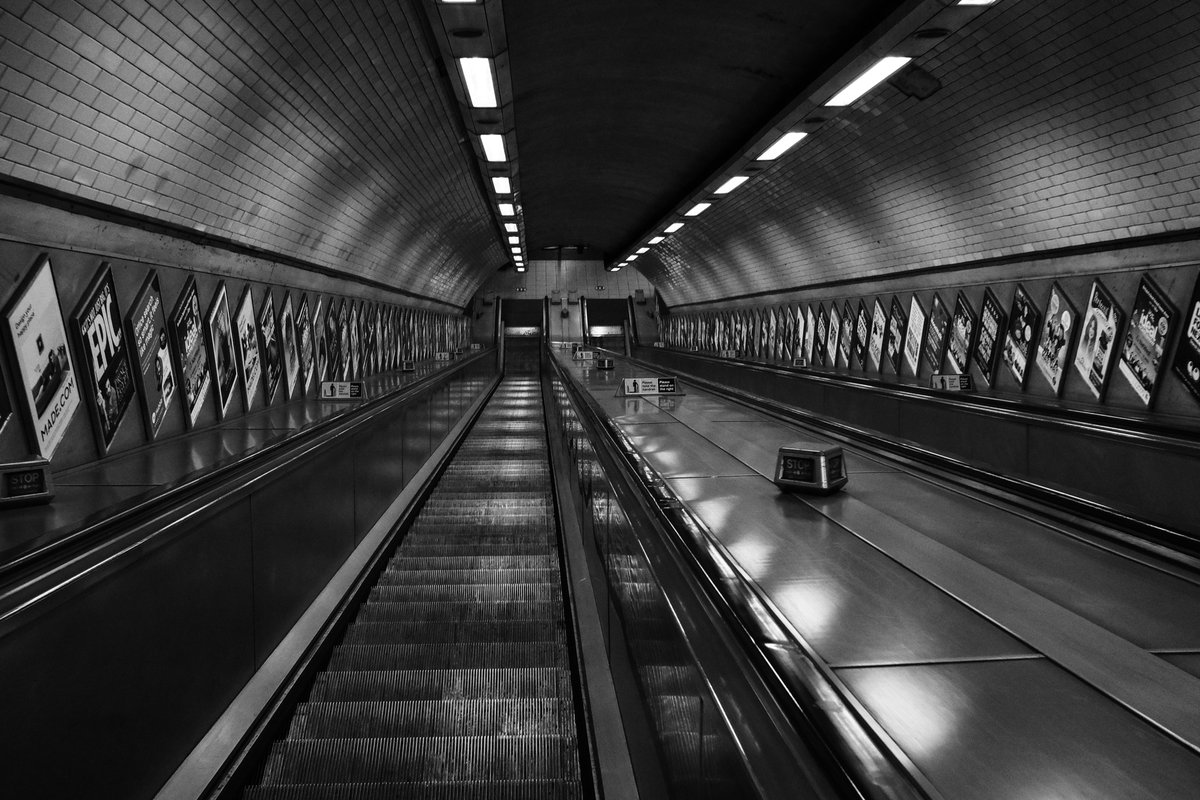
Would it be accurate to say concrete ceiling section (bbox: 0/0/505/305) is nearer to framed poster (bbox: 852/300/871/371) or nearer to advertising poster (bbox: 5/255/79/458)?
A: advertising poster (bbox: 5/255/79/458)

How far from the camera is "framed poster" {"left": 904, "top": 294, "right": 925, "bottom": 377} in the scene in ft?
37.8

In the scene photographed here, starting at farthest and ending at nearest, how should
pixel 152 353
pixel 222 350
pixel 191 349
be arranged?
pixel 222 350 < pixel 191 349 < pixel 152 353

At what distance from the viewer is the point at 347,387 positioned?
851 centimetres

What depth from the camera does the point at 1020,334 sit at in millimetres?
9086

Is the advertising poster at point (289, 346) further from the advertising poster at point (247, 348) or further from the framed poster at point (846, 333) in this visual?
the framed poster at point (846, 333)

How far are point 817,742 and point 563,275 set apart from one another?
34172mm

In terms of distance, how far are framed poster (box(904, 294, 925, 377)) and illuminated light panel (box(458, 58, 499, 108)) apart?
24.1 ft

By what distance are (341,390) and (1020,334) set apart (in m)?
7.70

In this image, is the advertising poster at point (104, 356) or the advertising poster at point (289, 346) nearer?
the advertising poster at point (104, 356)

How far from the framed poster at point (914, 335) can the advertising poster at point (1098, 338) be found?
3442 millimetres

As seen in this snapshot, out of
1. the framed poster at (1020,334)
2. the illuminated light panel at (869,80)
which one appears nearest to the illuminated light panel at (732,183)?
the illuminated light panel at (869,80)

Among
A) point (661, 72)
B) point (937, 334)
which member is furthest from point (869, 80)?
point (937, 334)

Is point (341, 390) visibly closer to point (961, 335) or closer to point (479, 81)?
point (479, 81)

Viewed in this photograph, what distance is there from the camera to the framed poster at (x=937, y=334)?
10.8m
